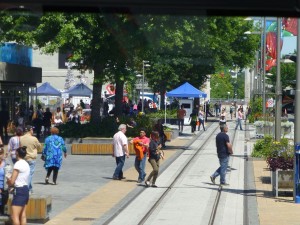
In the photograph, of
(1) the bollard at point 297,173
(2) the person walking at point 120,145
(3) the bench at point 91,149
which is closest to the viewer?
(1) the bollard at point 297,173

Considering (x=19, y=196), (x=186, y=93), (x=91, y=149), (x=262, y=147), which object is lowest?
(x=91, y=149)

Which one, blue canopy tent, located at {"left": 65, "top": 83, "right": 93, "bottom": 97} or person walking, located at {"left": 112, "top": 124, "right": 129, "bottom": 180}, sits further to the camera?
blue canopy tent, located at {"left": 65, "top": 83, "right": 93, "bottom": 97}

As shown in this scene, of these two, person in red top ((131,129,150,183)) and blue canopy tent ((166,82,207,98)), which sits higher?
blue canopy tent ((166,82,207,98))

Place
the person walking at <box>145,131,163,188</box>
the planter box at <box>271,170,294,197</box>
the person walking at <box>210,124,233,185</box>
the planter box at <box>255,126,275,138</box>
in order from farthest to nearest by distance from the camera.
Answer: the planter box at <box>255,126,275,138</box>
the person walking at <box>210,124,233,185</box>
the person walking at <box>145,131,163,188</box>
the planter box at <box>271,170,294,197</box>

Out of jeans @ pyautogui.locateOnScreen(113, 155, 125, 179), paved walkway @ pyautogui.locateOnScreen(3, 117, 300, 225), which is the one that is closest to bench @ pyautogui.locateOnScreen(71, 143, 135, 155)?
paved walkway @ pyautogui.locateOnScreen(3, 117, 300, 225)

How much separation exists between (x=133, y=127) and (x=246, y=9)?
31614 mm

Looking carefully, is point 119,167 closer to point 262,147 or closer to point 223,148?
point 223,148

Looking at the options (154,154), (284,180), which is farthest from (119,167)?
(284,180)

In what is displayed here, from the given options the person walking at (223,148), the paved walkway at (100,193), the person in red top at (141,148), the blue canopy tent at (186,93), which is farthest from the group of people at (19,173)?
the blue canopy tent at (186,93)

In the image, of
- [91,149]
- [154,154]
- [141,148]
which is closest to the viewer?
[154,154]

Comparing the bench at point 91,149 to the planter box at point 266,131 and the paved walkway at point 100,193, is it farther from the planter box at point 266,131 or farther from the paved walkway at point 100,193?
the planter box at point 266,131

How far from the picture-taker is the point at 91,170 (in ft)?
86.3

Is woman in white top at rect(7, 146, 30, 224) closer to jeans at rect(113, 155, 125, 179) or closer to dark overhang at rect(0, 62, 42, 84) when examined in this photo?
jeans at rect(113, 155, 125, 179)

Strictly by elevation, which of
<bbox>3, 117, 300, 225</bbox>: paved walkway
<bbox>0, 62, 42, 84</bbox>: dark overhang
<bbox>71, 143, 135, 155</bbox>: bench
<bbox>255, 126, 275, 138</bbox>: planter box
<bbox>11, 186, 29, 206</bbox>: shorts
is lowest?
<bbox>3, 117, 300, 225</bbox>: paved walkway
